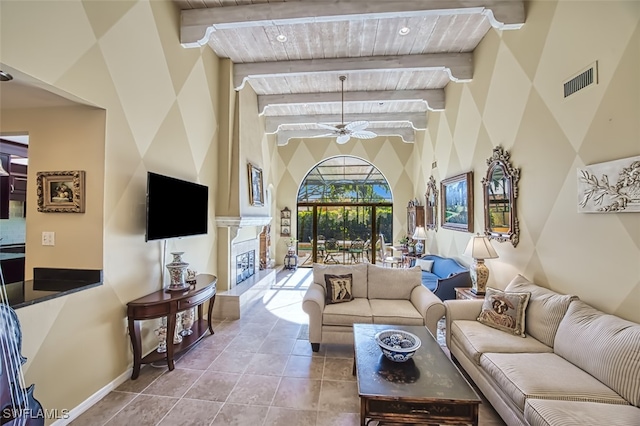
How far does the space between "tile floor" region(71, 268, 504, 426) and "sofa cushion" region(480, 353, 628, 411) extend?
0.48 m

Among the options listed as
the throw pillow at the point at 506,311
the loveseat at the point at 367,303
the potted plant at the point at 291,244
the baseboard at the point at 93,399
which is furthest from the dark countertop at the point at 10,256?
the potted plant at the point at 291,244

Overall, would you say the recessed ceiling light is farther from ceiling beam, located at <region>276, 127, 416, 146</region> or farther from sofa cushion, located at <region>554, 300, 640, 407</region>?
ceiling beam, located at <region>276, 127, 416, 146</region>

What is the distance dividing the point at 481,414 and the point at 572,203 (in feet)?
6.51

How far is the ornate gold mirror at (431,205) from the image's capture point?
241 inches

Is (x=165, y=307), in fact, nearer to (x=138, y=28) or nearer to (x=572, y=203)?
(x=138, y=28)

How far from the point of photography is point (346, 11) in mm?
3168

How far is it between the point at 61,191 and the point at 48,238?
434mm

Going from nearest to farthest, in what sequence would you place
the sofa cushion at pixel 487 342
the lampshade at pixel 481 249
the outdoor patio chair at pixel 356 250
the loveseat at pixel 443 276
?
the sofa cushion at pixel 487 342, the lampshade at pixel 481 249, the loveseat at pixel 443 276, the outdoor patio chair at pixel 356 250

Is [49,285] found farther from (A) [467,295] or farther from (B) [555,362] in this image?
(A) [467,295]

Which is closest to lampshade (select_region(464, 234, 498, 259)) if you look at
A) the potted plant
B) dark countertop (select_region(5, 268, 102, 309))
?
dark countertop (select_region(5, 268, 102, 309))

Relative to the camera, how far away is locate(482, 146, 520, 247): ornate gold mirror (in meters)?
3.32

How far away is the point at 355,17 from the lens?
3.21m

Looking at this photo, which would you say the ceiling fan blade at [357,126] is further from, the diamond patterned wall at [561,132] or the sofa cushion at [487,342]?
the sofa cushion at [487,342]

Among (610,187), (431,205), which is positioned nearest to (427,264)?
(431,205)
